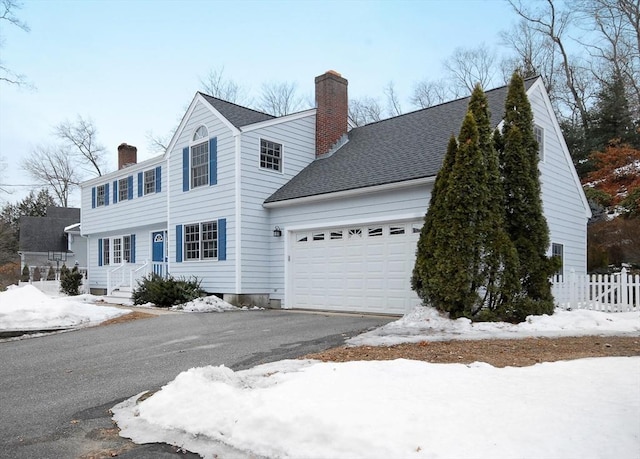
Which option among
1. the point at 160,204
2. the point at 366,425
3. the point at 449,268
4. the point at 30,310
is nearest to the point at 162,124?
the point at 160,204

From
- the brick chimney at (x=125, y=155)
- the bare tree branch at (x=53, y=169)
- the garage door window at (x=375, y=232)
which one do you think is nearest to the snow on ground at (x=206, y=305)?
the garage door window at (x=375, y=232)

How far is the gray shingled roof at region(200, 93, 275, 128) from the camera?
1439 centimetres

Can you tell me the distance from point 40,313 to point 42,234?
3134 cm

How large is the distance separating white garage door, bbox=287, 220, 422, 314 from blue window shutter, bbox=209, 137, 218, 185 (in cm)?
297

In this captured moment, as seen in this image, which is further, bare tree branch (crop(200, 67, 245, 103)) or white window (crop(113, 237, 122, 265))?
bare tree branch (crop(200, 67, 245, 103))

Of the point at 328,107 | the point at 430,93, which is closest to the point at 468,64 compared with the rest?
the point at 430,93

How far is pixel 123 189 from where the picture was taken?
66.2ft

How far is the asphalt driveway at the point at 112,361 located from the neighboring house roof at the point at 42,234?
31.1 metres

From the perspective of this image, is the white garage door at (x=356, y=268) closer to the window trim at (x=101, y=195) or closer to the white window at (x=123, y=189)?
the white window at (x=123, y=189)

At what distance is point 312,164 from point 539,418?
41.6 ft

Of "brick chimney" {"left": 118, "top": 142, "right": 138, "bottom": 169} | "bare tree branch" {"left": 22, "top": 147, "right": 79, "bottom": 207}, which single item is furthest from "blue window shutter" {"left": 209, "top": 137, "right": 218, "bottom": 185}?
"bare tree branch" {"left": 22, "top": 147, "right": 79, "bottom": 207}

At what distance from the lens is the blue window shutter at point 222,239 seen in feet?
45.7

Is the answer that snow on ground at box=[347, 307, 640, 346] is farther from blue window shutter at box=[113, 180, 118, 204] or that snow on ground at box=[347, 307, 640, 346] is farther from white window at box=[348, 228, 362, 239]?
blue window shutter at box=[113, 180, 118, 204]

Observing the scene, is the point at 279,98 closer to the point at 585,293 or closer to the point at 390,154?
the point at 390,154
